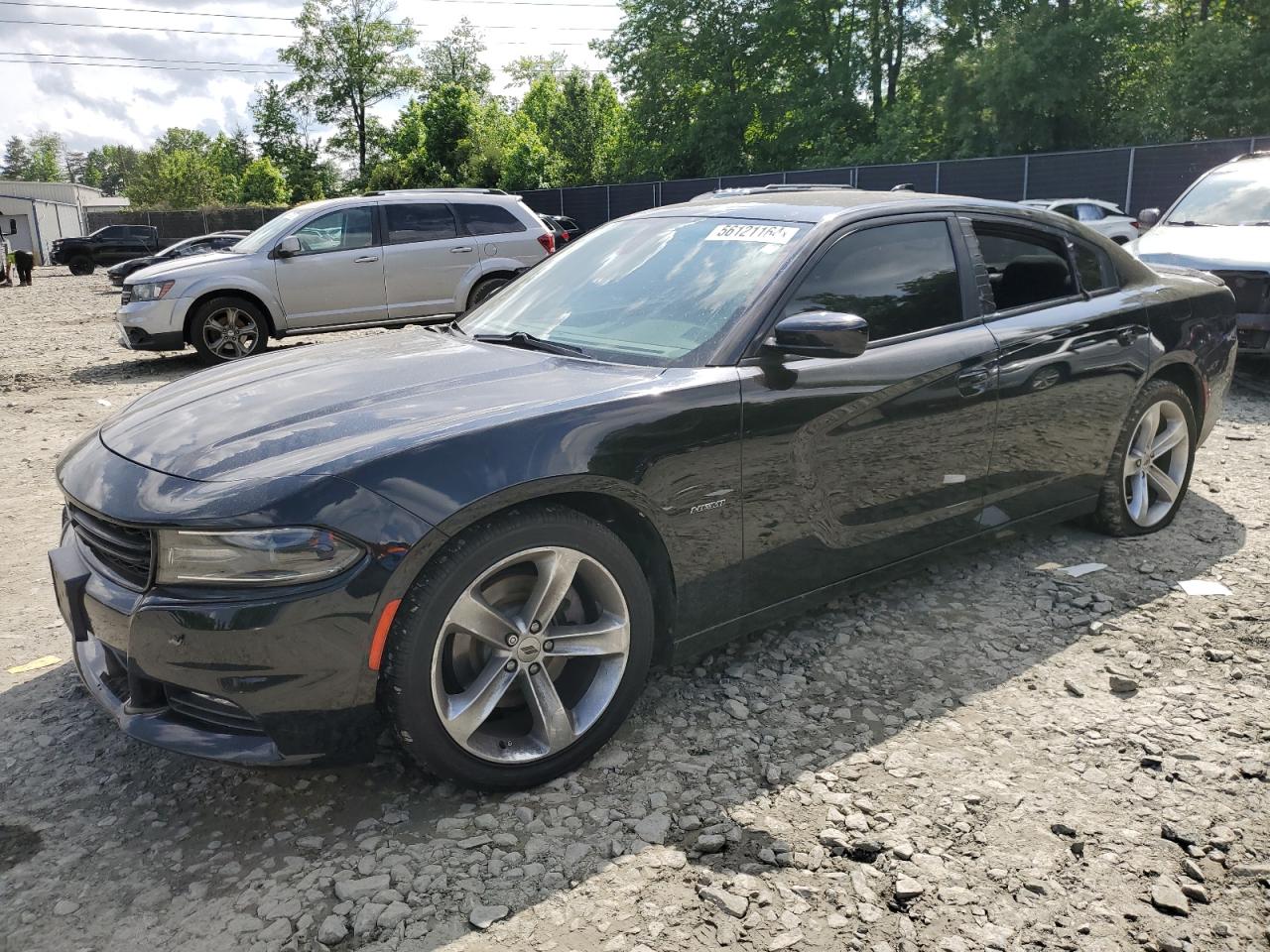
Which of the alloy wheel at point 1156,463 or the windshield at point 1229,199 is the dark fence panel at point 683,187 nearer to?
the windshield at point 1229,199

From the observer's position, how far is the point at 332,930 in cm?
233

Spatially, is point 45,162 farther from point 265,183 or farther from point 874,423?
point 874,423

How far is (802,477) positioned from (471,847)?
152 cm

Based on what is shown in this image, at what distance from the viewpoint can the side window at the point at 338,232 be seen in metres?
10.9

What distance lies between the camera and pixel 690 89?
147 feet

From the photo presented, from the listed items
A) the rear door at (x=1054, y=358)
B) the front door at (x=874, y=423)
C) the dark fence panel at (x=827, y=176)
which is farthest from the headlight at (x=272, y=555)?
the dark fence panel at (x=827, y=176)

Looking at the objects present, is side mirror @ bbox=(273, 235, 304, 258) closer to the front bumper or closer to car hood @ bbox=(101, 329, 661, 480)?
car hood @ bbox=(101, 329, 661, 480)

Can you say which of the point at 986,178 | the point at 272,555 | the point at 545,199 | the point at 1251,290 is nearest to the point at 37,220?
the point at 545,199

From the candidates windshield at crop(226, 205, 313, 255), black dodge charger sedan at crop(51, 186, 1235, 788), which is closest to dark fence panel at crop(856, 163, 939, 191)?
windshield at crop(226, 205, 313, 255)

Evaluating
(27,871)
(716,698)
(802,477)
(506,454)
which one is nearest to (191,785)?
(27,871)

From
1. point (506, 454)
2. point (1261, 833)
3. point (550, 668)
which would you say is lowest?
point (1261, 833)

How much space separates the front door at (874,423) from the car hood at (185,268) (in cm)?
866

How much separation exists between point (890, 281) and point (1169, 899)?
216 centimetres

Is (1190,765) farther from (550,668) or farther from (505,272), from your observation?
(505,272)
